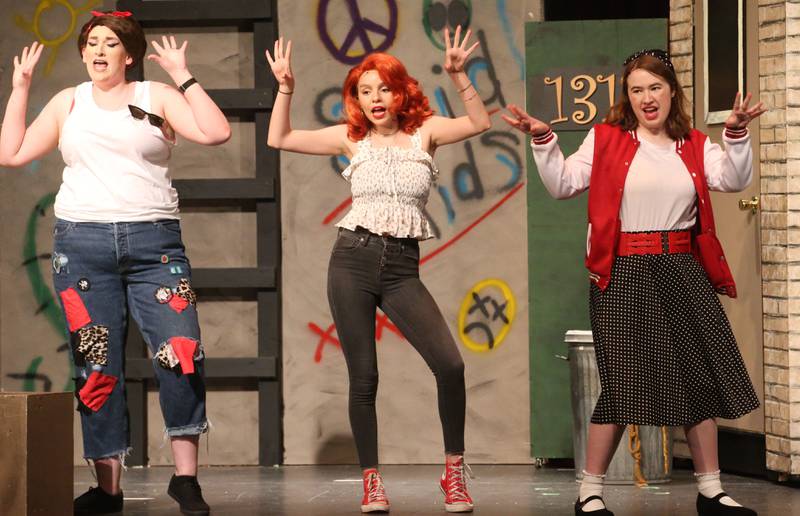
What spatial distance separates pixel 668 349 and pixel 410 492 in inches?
59.6

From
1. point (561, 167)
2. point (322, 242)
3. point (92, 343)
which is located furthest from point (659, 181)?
point (322, 242)

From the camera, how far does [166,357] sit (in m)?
4.64

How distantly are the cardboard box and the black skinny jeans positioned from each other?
1106 millimetres

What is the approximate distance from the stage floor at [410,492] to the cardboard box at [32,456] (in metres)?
0.67

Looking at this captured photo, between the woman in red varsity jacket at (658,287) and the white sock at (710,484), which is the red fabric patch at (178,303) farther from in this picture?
the white sock at (710,484)

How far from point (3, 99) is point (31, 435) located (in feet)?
10.0

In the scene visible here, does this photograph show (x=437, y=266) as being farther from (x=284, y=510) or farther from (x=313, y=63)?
(x=284, y=510)

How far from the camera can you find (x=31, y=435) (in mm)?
4195

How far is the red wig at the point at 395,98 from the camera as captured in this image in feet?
16.0

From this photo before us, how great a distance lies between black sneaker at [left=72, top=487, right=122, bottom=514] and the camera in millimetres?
4828

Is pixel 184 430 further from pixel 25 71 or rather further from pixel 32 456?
pixel 25 71

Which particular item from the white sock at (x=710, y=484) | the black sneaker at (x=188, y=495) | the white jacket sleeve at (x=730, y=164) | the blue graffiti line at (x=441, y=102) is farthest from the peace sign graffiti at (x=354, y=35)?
the white sock at (x=710, y=484)

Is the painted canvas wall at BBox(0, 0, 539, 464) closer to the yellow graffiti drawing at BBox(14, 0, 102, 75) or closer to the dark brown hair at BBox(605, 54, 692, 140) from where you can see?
the yellow graffiti drawing at BBox(14, 0, 102, 75)

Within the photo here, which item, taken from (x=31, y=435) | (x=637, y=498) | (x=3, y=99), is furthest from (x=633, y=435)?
(x=3, y=99)
